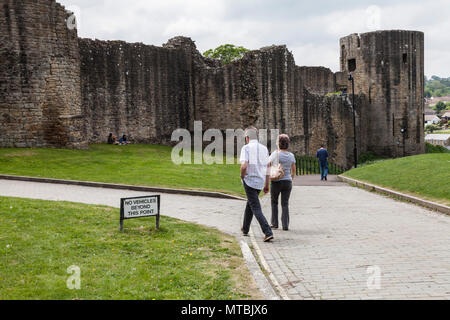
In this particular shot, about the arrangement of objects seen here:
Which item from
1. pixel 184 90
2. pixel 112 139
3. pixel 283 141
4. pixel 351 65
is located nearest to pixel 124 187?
pixel 283 141

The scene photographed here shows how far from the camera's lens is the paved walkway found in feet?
18.6

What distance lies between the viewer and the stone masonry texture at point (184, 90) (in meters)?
21.8

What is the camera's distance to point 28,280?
5.49 metres

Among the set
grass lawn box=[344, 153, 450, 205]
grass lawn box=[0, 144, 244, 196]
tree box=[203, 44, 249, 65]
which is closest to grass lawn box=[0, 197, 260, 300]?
grass lawn box=[0, 144, 244, 196]

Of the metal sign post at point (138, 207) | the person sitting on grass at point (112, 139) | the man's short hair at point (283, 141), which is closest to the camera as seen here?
the metal sign post at point (138, 207)

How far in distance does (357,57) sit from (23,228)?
130ft

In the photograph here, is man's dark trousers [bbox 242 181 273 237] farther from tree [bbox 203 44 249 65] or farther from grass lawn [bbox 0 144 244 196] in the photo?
tree [bbox 203 44 249 65]

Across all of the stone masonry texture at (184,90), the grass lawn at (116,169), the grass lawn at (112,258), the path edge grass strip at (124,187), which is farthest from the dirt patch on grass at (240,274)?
the stone masonry texture at (184,90)

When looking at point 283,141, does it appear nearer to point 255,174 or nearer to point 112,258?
point 255,174

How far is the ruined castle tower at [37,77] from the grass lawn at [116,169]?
1097 millimetres

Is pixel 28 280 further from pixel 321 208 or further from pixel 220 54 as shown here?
pixel 220 54

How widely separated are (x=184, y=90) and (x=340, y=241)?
24.9m

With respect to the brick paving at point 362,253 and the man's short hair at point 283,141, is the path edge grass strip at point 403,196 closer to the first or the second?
the brick paving at point 362,253
